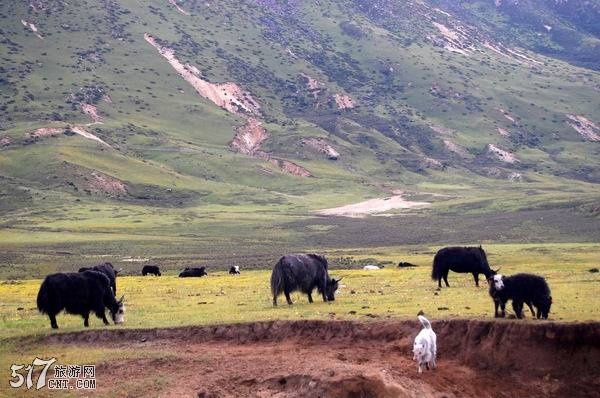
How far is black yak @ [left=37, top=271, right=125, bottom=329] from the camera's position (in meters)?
27.9

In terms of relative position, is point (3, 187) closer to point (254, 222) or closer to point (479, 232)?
point (254, 222)

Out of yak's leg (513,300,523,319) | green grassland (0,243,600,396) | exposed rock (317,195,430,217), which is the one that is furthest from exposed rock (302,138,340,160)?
yak's leg (513,300,523,319)

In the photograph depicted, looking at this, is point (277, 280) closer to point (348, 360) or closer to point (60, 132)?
point (348, 360)

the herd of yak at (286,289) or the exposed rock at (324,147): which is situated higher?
the exposed rock at (324,147)

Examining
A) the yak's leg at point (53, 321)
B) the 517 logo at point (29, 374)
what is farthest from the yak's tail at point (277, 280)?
the 517 logo at point (29, 374)

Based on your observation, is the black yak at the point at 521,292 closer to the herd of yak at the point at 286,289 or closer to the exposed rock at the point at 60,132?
the herd of yak at the point at 286,289

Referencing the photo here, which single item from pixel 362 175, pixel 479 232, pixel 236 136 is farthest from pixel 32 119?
pixel 479 232

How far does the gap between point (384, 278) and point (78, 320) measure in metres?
20.7

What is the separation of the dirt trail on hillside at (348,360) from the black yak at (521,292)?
1.42 meters

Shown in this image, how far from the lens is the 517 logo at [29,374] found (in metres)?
21.7

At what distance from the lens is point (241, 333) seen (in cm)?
2700

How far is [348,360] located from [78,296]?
1049 cm

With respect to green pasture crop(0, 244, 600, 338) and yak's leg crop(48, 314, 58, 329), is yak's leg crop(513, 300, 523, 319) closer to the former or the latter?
green pasture crop(0, 244, 600, 338)

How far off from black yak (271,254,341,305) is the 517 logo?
11324 mm
